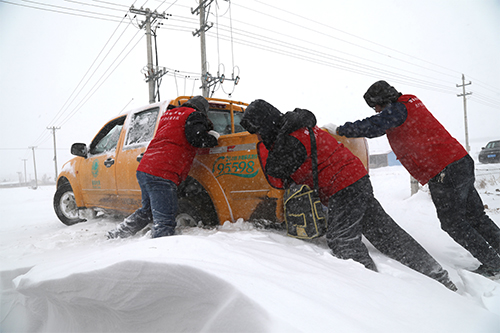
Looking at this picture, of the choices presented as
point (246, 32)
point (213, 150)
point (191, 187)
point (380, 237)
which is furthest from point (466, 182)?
point (246, 32)

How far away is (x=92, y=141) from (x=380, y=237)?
14.2ft

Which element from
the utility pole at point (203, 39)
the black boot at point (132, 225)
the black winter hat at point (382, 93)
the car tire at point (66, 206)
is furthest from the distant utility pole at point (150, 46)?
the black winter hat at point (382, 93)

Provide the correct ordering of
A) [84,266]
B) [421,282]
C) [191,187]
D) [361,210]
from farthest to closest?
[191,187] → [361,210] → [421,282] → [84,266]

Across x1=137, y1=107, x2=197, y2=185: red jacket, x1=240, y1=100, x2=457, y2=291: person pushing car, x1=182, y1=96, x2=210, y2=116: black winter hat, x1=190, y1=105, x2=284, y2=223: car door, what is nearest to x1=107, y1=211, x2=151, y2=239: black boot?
x1=137, y1=107, x2=197, y2=185: red jacket

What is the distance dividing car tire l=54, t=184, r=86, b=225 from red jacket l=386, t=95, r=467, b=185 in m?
5.20

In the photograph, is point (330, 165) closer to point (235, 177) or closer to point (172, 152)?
point (235, 177)

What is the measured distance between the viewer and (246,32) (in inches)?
747

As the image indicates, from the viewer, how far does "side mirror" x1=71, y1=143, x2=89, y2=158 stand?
15.0ft

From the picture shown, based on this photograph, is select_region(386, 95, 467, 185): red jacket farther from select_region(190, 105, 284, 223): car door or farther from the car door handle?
the car door handle

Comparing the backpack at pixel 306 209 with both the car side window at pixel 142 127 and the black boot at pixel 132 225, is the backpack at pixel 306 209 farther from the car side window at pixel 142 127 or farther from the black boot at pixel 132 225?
the car side window at pixel 142 127

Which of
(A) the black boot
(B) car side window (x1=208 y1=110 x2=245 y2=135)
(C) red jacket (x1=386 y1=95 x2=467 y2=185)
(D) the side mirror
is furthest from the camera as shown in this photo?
(D) the side mirror

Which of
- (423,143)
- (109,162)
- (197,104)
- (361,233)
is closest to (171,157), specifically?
(197,104)

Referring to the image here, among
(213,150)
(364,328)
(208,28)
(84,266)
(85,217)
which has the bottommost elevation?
(85,217)

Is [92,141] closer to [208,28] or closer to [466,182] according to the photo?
[466,182]
